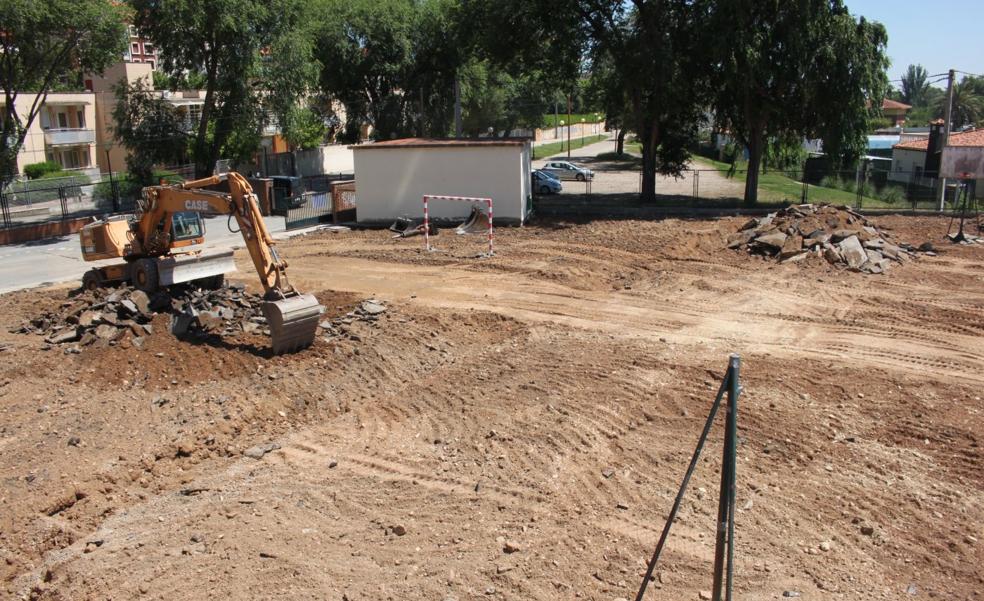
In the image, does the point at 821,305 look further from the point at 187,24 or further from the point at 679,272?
the point at 187,24

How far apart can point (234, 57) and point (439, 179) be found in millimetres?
11914

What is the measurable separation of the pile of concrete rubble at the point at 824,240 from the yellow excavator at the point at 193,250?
41.5 feet

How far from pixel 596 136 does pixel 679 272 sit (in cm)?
8305

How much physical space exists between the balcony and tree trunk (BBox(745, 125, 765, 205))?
140ft

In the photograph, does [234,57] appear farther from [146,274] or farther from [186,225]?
[146,274]

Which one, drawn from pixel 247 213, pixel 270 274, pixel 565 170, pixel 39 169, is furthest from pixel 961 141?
pixel 39 169

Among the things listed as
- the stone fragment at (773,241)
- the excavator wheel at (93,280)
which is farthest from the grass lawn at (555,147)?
the excavator wheel at (93,280)

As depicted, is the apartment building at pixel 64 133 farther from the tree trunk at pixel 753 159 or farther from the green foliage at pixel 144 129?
the tree trunk at pixel 753 159

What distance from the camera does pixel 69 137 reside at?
52.2 m

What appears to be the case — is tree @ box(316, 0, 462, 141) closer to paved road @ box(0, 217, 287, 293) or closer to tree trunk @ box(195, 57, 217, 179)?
tree trunk @ box(195, 57, 217, 179)

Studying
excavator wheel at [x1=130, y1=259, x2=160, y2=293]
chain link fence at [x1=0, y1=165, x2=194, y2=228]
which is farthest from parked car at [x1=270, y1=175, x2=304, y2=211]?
excavator wheel at [x1=130, y1=259, x2=160, y2=293]

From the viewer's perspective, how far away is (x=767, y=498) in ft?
28.8

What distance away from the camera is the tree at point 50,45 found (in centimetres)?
2650

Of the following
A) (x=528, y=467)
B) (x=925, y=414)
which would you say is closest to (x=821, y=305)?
(x=925, y=414)
